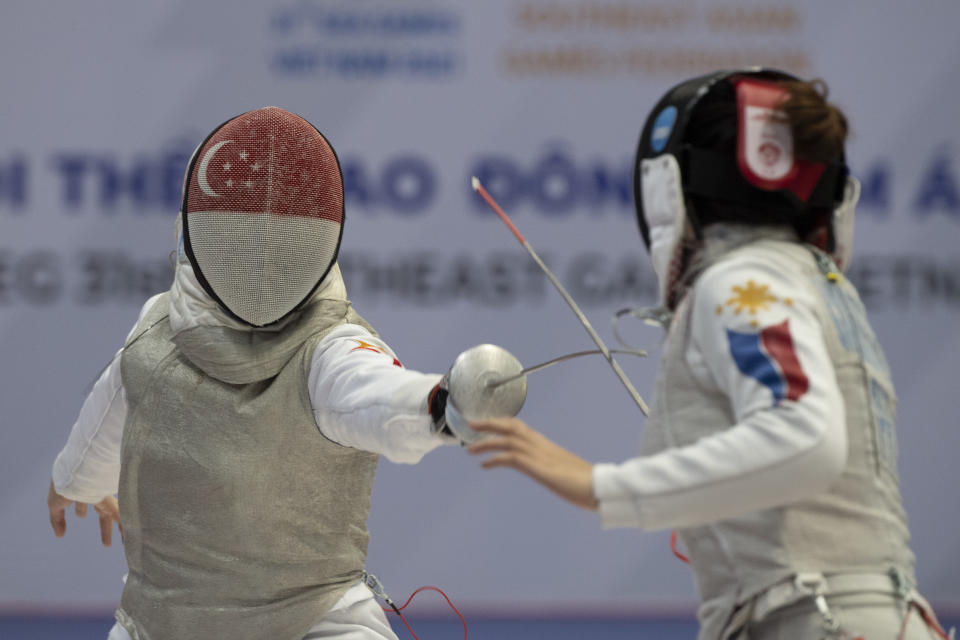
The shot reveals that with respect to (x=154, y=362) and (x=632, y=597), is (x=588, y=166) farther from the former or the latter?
(x=154, y=362)

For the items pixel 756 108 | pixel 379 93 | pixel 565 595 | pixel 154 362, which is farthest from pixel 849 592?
pixel 379 93

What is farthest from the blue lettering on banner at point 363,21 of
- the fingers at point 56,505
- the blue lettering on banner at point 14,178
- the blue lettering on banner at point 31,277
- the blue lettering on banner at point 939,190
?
the fingers at point 56,505

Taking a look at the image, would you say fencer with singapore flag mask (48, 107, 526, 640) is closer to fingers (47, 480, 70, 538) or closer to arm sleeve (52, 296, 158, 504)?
arm sleeve (52, 296, 158, 504)

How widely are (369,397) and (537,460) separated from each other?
401mm

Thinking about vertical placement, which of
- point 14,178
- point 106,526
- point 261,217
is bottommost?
point 106,526

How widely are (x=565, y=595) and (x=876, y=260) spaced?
1.66 metres

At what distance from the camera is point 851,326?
142 centimetres

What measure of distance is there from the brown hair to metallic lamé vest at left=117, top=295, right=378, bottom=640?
83cm

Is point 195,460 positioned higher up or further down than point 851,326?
further down

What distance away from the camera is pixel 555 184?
4145mm

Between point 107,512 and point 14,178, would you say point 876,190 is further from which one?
point 14,178

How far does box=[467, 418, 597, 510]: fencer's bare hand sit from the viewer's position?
4.26ft

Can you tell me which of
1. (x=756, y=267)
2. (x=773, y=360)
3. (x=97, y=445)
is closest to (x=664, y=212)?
(x=756, y=267)

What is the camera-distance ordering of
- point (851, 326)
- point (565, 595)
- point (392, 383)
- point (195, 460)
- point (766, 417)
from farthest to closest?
point (565, 595) < point (195, 460) < point (392, 383) < point (851, 326) < point (766, 417)
